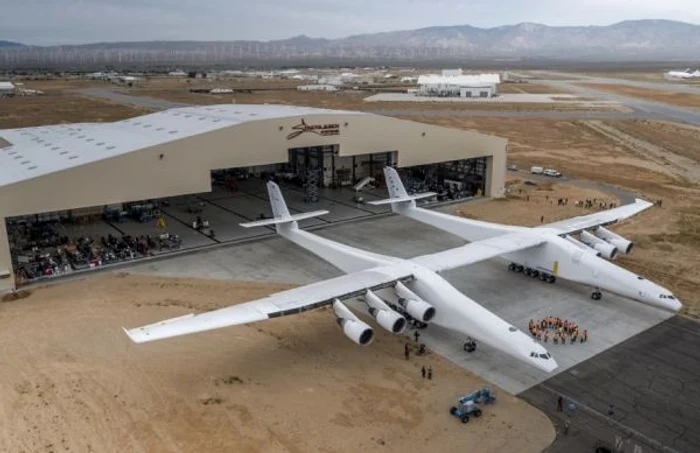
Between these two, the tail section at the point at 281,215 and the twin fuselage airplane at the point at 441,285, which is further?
the tail section at the point at 281,215

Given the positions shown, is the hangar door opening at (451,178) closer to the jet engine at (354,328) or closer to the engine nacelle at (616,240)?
the engine nacelle at (616,240)

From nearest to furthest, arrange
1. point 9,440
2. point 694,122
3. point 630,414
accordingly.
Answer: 1. point 9,440
2. point 630,414
3. point 694,122

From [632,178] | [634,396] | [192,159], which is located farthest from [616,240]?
[632,178]

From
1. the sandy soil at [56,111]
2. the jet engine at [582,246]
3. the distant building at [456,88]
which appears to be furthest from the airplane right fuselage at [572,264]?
the distant building at [456,88]

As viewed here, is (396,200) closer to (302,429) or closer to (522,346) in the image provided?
(522,346)

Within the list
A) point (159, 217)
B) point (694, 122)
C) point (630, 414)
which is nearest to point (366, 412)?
point (630, 414)

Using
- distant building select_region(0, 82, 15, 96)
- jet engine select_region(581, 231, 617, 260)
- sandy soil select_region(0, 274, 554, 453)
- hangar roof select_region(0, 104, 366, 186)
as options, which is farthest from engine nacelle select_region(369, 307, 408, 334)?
distant building select_region(0, 82, 15, 96)
